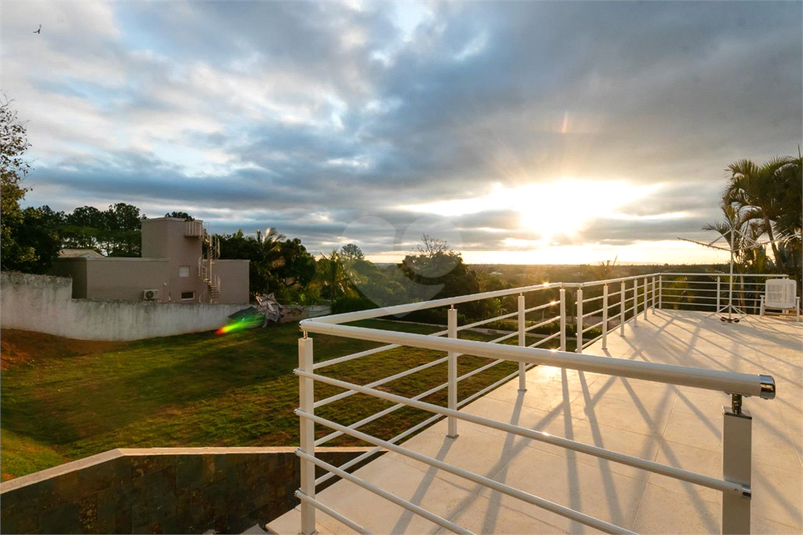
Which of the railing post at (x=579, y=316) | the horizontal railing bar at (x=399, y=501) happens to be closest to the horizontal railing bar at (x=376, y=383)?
the horizontal railing bar at (x=399, y=501)

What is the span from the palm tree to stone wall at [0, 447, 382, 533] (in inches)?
561

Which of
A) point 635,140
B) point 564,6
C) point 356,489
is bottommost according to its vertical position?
point 356,489

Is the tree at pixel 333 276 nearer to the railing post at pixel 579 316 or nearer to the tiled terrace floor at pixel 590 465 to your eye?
the railing post at pixel 579 316

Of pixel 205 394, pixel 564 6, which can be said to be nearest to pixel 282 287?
pixel 205 394

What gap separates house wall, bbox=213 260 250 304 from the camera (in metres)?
22.4

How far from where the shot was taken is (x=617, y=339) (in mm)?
5695

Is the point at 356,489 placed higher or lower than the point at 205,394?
higher

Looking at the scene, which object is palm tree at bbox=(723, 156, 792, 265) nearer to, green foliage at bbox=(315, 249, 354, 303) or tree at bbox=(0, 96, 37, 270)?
green foliage at bbox=(315, 249, 354, 303)

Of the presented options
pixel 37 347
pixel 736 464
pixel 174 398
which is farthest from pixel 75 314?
pixel 736 464

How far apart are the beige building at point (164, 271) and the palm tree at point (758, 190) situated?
23.1 metres

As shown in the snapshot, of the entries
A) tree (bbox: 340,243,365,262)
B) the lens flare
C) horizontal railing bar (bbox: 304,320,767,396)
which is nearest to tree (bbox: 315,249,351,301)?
tree (bbox: 340,243,365,262)

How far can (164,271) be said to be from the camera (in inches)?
718

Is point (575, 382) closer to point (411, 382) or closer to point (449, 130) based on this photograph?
point (411, 382)

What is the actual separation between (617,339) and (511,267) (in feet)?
81.1
